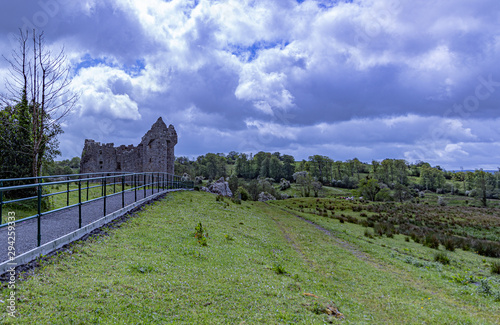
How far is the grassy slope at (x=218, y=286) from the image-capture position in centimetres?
668

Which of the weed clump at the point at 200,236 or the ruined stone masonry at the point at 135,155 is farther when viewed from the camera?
the ruined stone masonry at the point at 135,155

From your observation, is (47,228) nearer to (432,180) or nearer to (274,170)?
(274,170)

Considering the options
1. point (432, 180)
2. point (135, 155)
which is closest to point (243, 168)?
point (432, 180)

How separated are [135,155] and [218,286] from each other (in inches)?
1512

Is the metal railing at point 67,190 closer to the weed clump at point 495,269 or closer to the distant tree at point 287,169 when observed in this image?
the weed clump at point 495,269

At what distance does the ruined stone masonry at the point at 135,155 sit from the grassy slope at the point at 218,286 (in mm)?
27647

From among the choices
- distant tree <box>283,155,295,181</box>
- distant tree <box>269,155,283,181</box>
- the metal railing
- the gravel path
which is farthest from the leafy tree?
the gravel path

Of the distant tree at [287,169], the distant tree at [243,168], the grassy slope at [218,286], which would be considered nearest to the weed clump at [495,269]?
the grassy slope at [218,286]

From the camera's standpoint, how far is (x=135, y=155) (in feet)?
142

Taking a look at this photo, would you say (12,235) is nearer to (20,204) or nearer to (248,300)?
(248,300)

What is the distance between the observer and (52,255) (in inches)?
348

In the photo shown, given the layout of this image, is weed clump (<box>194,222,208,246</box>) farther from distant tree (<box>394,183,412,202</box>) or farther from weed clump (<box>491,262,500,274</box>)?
distant tree (<box>394,183,412,202</box>)

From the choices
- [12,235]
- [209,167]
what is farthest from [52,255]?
[209,167]

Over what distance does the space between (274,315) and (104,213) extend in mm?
9775
